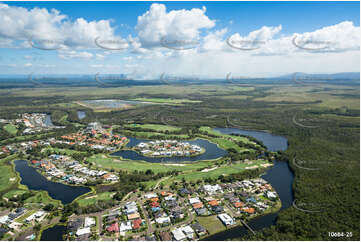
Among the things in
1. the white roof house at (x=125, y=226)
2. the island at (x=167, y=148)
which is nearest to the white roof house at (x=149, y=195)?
the white roof house at (x=125, y=226)

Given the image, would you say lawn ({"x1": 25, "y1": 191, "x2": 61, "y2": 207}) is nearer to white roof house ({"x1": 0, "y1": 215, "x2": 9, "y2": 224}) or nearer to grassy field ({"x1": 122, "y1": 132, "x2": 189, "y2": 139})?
white roof house ({"x1": 0, "y1": 215, "x2": 9, "y2": 224})

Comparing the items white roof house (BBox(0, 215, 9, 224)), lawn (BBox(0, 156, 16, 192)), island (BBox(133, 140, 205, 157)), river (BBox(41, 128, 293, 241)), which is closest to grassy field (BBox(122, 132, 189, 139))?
river (BBox(41, 128, 293, 241))

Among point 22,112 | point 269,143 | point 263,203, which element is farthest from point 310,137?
point 22,112

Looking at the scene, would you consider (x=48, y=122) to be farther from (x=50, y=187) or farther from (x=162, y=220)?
(x=162, y=220)

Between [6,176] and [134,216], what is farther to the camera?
[6,176]

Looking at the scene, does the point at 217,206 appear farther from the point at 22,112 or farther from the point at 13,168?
the point at 22,112

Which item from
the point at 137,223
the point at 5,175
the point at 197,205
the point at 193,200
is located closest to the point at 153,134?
the point at 5,175
